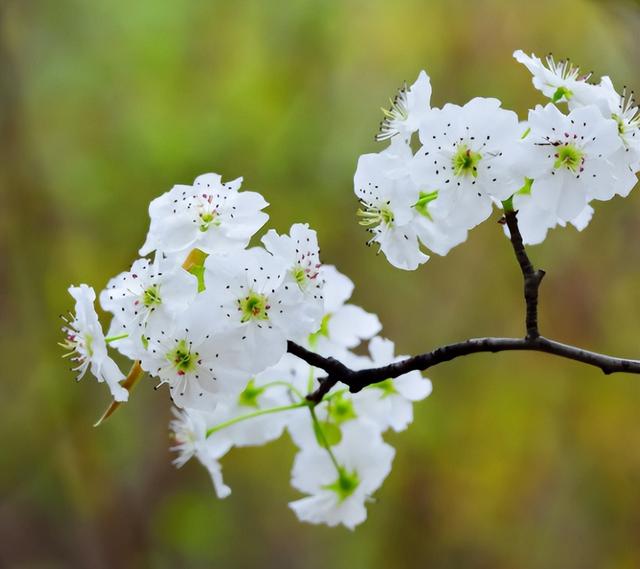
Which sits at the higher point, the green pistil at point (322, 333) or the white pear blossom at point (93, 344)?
the green pistil at point (322, 333)

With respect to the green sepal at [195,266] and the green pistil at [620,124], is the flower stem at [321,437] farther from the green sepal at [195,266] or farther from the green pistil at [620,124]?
the green pistil at [620,124]

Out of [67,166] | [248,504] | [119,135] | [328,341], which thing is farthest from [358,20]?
[328,341]

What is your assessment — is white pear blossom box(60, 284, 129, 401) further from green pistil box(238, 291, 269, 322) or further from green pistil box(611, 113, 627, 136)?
green pistil box(611, 113, 627, 136)

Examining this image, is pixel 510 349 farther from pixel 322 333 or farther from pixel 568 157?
pixel 322 333

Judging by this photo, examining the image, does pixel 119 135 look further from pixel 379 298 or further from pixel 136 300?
pixel 136 300

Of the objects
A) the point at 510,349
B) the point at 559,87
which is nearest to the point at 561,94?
the point at 559,87

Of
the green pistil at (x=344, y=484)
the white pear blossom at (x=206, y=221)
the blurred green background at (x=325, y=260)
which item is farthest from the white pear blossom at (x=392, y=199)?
the blurred green background at (x=325, y=260)
